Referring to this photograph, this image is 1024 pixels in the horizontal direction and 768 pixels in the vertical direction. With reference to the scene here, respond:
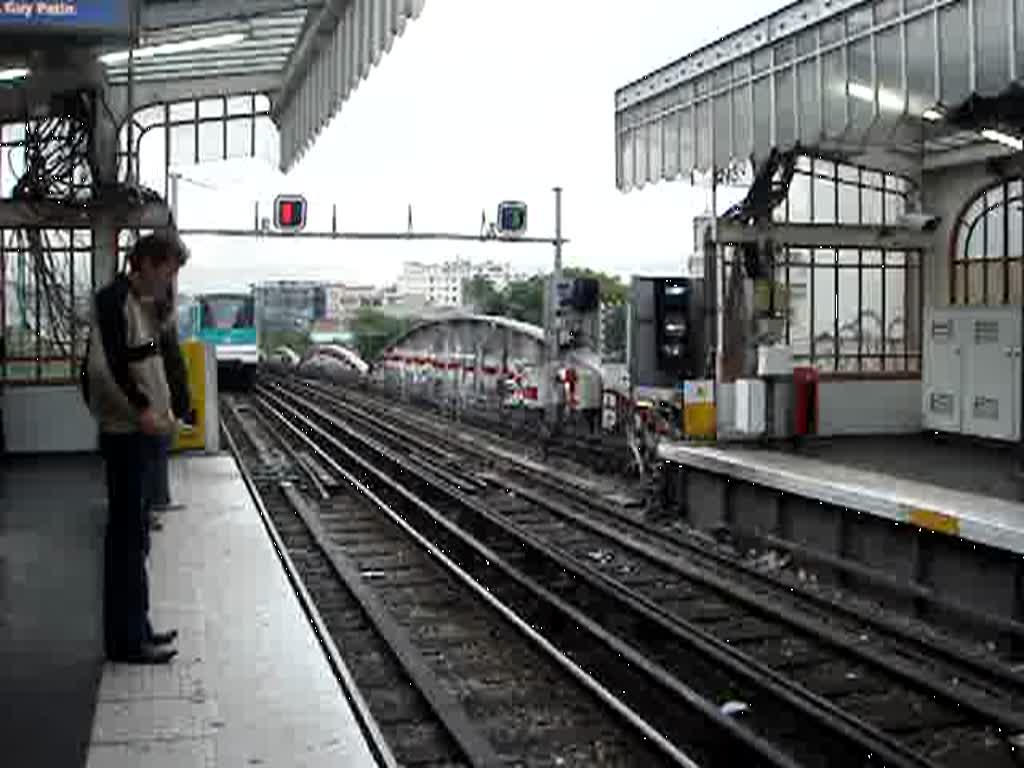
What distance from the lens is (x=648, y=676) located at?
6754 millimetres

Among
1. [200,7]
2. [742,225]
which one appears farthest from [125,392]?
[742,225]

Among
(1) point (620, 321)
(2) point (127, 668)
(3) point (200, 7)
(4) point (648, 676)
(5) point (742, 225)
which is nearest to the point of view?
(2) point (127, 668)

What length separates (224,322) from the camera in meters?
31.0

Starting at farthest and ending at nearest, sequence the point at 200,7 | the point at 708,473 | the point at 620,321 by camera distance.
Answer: the point at 620,321 < the point at 708,473 < the point at 200,7

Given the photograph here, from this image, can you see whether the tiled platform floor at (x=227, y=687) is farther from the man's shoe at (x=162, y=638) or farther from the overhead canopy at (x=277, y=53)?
the overhead canopy at (x=277, y=53)

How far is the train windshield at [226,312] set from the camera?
30.9 meters

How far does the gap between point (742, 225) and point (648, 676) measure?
7.05m

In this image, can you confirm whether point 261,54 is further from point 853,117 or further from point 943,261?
point 943,261

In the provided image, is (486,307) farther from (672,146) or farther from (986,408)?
(986,408)

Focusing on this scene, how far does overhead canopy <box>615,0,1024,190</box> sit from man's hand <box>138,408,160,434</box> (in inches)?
269

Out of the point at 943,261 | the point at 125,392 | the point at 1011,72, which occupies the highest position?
the point at 1011,72

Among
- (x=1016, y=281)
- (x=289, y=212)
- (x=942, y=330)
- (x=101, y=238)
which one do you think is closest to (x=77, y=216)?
(x=101, y=238)

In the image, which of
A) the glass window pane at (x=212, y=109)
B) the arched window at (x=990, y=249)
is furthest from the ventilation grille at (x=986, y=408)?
the glass window pane at (x=212, y=109)

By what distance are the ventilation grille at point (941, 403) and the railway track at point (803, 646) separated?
153 inches
